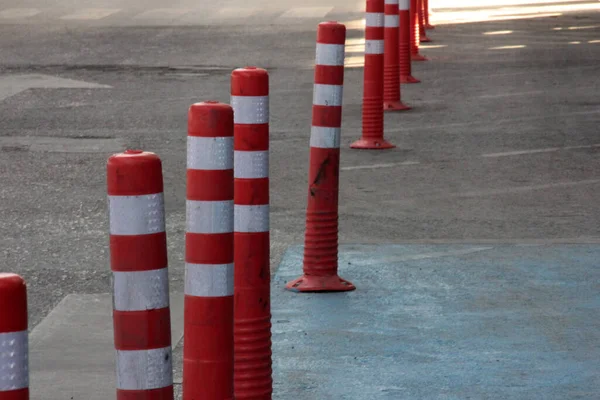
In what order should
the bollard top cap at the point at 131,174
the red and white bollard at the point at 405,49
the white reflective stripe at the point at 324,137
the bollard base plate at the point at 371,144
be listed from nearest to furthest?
the bollard top cap at the point at 131,174 → the white reflective stripe at the point at 324,137 → the bollard base plate at the point at 371,144 → the red and white bollard at the point at 405,49

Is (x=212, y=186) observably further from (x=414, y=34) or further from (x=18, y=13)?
(x=18, y=13)

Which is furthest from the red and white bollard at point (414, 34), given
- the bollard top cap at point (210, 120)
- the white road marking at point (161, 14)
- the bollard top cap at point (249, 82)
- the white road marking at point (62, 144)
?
the bollard top cap at point (210, 120)

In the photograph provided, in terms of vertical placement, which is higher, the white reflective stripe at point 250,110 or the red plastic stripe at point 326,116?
the white reflective stripe at point 250,110

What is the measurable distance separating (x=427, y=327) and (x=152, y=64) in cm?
1170

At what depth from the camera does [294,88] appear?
15.3 m

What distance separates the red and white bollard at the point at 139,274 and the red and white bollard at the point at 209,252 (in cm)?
47

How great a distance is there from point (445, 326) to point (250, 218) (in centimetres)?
130

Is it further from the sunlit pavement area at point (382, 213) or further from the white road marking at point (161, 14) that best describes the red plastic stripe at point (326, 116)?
the white road marking at point (161, 14)

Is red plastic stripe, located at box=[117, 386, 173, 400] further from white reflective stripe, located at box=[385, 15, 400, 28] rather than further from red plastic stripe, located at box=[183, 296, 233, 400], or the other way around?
white reflective stripe, located at box=[385, 15, 400, 28]

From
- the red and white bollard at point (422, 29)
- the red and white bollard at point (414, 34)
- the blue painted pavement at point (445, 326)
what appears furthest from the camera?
the red and white bollard at point (422, 29)

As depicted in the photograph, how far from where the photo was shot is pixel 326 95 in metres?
6.82

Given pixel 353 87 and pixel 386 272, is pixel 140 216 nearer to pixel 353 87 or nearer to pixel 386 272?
pixel 386 272

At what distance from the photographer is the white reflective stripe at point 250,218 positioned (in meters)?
5.29

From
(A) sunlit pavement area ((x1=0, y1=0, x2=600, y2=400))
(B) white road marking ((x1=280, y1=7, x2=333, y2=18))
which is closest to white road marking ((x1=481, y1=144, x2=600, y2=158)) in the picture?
(A) sunlit pavement area ((x1=0, y1=0, x2=600, y2=400))
